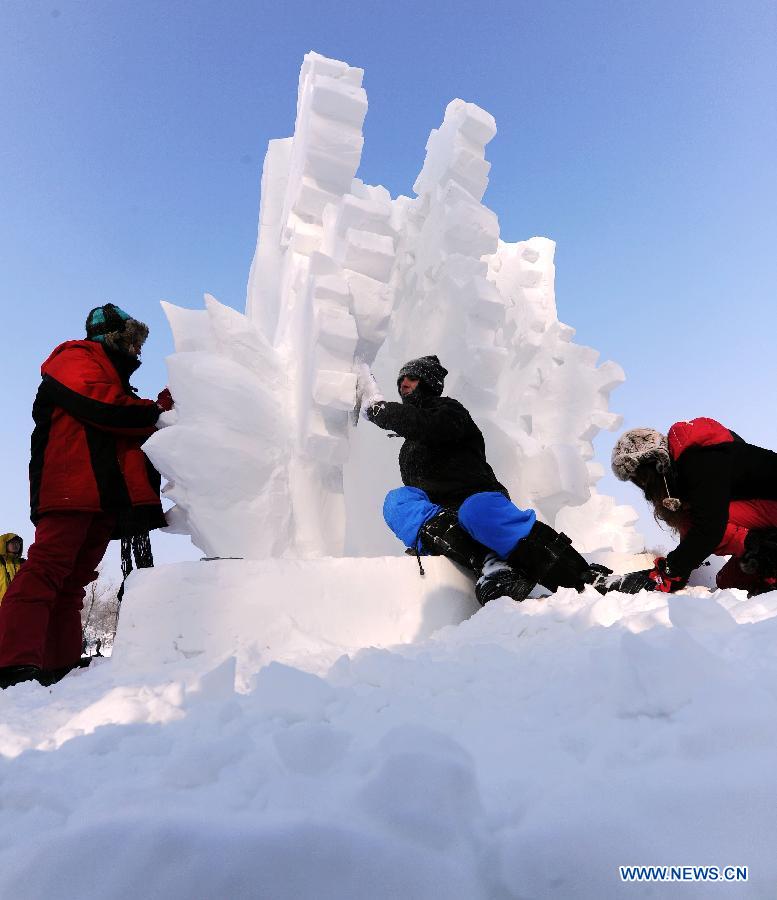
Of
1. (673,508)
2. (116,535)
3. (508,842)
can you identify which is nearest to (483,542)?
(673,508)

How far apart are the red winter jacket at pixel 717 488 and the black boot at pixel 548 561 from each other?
36 cm

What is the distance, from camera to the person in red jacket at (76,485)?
2.30 m

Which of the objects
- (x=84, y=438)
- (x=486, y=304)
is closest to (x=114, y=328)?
(x=84, y=438)

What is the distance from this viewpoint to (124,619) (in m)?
2.24

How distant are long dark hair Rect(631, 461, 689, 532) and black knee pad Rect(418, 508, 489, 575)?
2.29ft

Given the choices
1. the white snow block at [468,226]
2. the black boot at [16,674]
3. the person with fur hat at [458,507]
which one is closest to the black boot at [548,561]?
the person with fur hat at [458,507]

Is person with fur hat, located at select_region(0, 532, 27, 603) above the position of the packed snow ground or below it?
below

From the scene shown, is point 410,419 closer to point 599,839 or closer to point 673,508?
point 673,508

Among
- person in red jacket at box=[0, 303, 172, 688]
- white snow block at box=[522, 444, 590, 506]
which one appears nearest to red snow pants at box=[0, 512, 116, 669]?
person in red jacket at box=[0, 303, 172, 688]

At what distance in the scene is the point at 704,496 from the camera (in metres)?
2.33

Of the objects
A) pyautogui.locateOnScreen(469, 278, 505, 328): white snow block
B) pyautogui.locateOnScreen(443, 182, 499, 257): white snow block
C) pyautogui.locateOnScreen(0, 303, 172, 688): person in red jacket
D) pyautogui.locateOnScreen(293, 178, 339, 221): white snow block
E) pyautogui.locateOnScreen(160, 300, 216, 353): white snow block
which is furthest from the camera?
pyautogui.locateOnScreen(443, 182, 499, 257): white snow block

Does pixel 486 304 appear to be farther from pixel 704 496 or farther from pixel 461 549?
pixel 704 496

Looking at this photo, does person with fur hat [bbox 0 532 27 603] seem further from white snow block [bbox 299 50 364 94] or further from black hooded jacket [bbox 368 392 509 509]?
white snow block [bbox 299 50 364 94]

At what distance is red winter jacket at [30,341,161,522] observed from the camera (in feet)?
8.03
